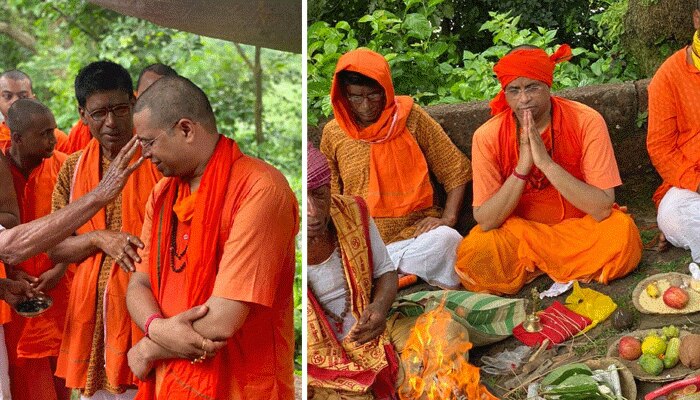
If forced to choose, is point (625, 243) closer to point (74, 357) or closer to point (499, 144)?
point (499, 144)

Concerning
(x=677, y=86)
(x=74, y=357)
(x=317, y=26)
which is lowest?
(x=74, y=357)

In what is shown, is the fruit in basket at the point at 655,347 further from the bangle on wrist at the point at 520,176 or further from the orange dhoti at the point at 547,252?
the bangle on wrist at the point at 520,176

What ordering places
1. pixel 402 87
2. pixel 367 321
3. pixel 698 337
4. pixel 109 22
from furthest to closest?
pixel 109 22, pixel 402 87, pixel 367 321, pixel 698 337

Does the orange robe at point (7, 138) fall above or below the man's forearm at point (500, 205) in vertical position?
above

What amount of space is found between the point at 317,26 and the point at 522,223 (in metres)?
1.24

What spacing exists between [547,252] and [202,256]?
1475mm

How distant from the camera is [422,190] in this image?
4625 millimetres

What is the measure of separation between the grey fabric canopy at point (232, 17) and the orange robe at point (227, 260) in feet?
1.89

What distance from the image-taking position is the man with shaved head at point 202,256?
12.9ft

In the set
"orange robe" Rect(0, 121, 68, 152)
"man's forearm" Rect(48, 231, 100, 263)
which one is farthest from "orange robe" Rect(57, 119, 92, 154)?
"man's forearm" Rect(48, 231, 100, 263)

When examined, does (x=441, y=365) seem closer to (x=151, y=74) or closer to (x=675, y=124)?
(x=675, y=124)

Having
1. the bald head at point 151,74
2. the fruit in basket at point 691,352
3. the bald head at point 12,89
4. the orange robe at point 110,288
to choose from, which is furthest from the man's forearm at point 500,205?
the bald head at point 12,89

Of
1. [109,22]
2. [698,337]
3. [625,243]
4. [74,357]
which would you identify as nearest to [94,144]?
[74,357]

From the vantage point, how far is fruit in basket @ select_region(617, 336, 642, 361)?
4.14 metres
